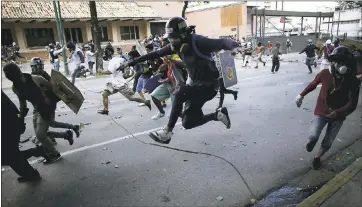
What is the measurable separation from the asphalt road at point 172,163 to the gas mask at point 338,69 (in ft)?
4.90

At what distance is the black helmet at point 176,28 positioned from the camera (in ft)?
7.94

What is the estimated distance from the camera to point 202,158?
4.27 m

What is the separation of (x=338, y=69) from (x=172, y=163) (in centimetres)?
254

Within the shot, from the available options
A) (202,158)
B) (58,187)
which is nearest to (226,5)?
(202,158)

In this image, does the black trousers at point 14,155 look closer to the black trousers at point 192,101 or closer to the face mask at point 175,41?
the black trousers at point 192,101

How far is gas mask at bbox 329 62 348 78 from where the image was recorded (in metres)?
2.92

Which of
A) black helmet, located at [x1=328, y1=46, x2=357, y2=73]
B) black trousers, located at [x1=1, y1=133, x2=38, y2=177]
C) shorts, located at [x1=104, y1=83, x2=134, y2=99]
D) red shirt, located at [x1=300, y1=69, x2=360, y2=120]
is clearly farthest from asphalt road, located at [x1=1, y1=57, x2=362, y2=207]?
black helmet, located at [x1=328, y1=46, x2=357, y2=73]

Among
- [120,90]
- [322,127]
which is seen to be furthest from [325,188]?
[120,90]

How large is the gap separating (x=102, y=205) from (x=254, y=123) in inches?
149

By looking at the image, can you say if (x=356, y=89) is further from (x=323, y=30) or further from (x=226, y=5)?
(x=323, y=30)

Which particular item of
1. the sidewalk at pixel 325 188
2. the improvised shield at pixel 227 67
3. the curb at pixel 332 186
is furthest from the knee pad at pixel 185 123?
the curb at pixel 332 186

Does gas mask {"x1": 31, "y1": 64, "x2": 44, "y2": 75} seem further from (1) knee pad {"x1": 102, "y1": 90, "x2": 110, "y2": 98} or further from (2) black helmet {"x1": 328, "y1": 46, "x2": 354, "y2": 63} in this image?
(2) black helmet {"x1": 328, "y1": 46, "x2": 354, "y2": 63}

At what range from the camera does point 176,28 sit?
244 centimetres

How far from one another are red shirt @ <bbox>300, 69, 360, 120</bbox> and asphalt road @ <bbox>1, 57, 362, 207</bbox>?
1.04 meters
